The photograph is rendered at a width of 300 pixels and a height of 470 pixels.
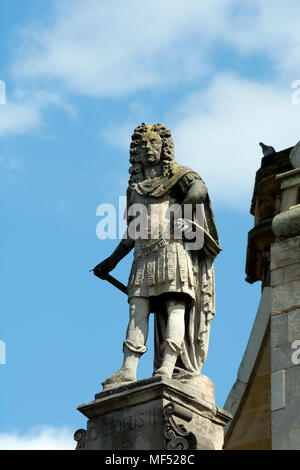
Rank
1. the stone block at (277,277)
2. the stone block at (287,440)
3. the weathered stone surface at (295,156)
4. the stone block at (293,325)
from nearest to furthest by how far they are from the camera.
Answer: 1. the stone block at (287,440)
2. the stone block at (293,325)
3. the stone block at (277,277)
4. the weathered stone surface at (295,156)

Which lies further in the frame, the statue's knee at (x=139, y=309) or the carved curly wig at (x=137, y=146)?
the carved curly wig at (x=137, y=146)

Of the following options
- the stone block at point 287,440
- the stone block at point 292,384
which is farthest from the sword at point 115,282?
the stone block at point 287,440

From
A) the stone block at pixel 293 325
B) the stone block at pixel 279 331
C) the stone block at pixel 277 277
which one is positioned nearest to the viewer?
the stone block at pixel 293 325

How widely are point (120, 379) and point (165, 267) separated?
1392 mm

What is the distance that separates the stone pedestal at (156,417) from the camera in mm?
14531

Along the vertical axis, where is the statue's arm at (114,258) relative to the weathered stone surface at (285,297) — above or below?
above

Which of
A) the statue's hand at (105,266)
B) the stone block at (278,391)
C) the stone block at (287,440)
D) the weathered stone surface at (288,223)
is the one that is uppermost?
the weathered stone surface at (288,223)

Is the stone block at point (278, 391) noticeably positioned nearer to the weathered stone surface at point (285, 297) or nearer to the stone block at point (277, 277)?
the weathered stone surface at point (285, 297)

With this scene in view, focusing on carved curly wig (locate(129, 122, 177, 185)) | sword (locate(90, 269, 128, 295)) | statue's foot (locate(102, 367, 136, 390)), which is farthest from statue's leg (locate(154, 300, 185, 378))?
carved curly wig (locate(129, 122, 177, 185))

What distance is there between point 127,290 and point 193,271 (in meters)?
0.84

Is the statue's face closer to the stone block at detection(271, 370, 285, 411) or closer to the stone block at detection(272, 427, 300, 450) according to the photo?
the stone block at detection(271, 370, 285, 411)

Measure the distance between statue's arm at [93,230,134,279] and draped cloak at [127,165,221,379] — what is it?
0.53 meters
